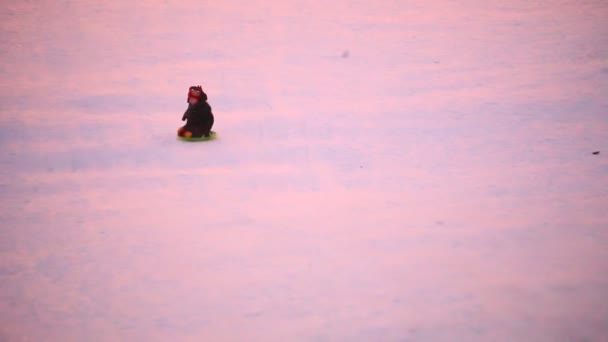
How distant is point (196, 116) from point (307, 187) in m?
1.04

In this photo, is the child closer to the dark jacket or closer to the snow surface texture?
the dark jacket

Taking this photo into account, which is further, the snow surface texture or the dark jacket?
the dark jacket

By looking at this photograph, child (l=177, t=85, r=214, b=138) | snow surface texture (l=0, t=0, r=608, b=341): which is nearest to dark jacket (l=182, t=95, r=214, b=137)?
child (l=177, t=85, r=214, b=138)

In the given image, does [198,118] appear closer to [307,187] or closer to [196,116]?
[196,116]

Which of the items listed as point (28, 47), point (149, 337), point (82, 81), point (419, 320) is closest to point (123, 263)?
point (149, 337)

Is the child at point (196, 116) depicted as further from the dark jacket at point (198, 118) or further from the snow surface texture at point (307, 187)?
the snow surface texture at point (307, 187)

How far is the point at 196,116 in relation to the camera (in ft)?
12.5

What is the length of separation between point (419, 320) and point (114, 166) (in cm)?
204

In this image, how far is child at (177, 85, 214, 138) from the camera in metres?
3.79

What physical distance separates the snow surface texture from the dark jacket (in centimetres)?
14

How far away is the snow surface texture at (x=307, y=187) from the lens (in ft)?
7.16

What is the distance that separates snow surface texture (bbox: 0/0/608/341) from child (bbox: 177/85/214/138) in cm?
12

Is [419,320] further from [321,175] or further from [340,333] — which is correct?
[321,175]

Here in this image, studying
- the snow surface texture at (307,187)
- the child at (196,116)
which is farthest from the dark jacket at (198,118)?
the snow surface texture at (307,187)
